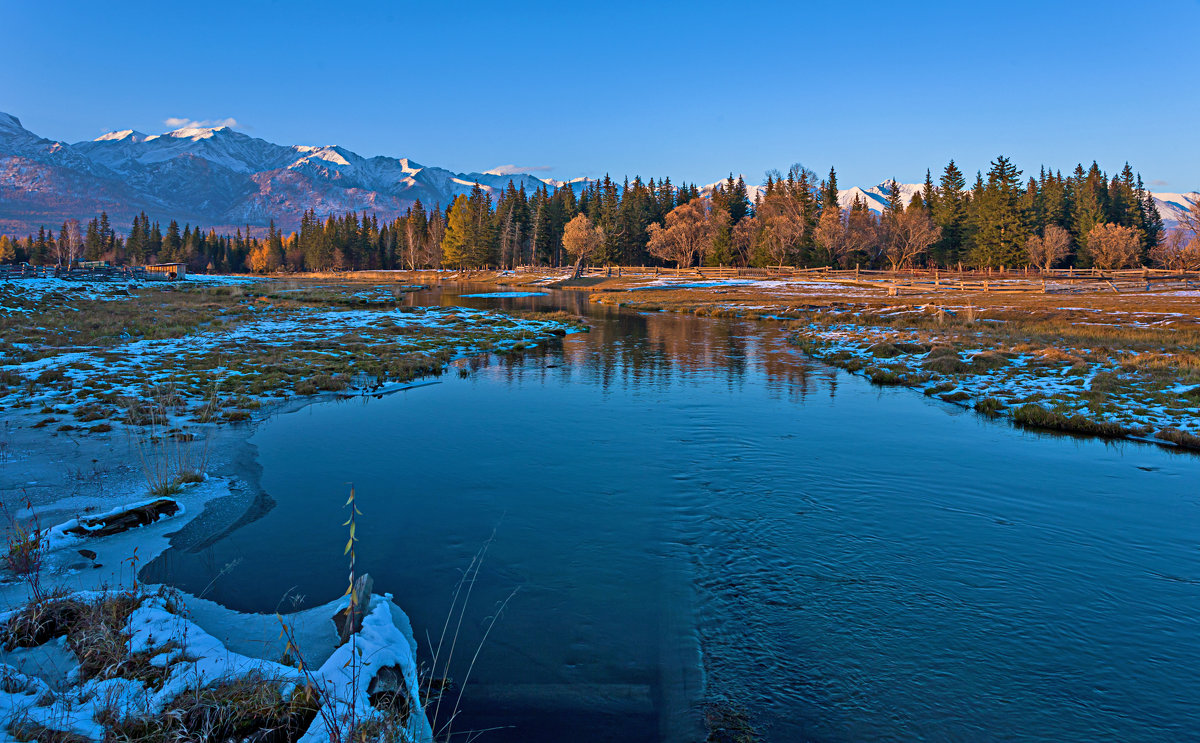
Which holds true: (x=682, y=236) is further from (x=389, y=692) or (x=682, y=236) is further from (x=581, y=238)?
(x=389, y=692)

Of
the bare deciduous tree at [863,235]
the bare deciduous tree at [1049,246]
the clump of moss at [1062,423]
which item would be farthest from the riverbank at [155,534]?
the bare deciduous tree at [1049,246]

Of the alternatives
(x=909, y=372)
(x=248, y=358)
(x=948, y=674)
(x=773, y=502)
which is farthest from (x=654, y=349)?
(x=948, y=674)

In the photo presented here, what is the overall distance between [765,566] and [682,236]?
88.2 meters

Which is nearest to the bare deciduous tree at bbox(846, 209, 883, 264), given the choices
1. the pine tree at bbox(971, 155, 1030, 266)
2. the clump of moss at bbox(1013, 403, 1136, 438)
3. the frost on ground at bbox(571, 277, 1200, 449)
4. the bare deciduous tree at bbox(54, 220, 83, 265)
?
the pine tree at bbox(971, 155, 1030, 266)

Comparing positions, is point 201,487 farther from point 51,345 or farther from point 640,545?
point 51,345

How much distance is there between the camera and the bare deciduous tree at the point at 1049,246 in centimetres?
7917

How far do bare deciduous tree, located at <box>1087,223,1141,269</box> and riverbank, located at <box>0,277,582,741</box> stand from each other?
85766 millimetres

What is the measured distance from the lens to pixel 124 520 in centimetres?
870

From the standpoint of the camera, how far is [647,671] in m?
6.11

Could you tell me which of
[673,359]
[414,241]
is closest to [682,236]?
[414,241]

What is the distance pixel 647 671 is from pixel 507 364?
66.6ft

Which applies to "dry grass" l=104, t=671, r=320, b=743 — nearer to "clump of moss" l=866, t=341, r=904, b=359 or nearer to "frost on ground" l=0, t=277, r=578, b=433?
"frost on ground" l=0, t=277, r=578, b=433

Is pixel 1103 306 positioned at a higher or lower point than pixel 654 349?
higher

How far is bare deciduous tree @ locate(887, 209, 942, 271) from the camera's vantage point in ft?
255
